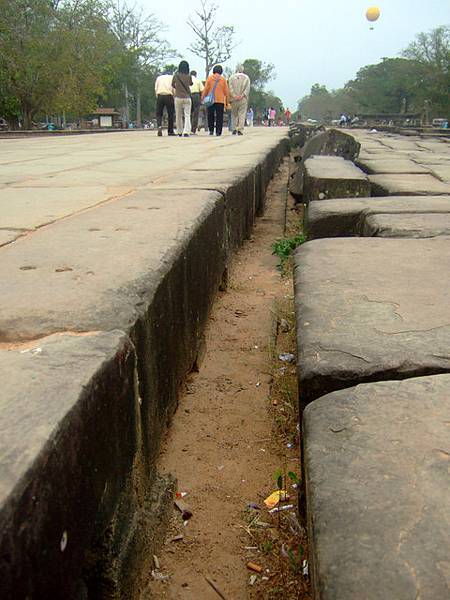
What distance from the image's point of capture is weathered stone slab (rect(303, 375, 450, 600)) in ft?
1.93

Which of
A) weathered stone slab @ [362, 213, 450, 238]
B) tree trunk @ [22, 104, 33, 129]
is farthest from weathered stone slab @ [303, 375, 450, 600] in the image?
tree trunk @ [22, 104, 33, 129]

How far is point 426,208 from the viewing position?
101 inches

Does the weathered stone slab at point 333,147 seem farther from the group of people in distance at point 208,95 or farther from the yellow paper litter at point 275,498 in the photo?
the yellow paper litter at point 275,498

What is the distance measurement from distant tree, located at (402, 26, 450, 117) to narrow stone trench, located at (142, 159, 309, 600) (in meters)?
40.5

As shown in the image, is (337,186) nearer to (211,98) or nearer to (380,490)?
(380,490)

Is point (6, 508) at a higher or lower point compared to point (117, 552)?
higher

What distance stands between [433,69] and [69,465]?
156 feet

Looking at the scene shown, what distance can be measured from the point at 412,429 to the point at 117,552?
475mm

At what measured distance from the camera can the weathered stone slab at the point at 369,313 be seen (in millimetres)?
1017

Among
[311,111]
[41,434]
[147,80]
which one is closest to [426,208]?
[41,434]

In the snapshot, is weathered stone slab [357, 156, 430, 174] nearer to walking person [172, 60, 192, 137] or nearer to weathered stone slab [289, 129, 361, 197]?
weathered stone slab [289, 129, 361, 197]

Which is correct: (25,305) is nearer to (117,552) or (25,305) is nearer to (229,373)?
(117,552)

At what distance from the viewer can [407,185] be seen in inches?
131

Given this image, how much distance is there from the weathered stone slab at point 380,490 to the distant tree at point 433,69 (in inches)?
1636
